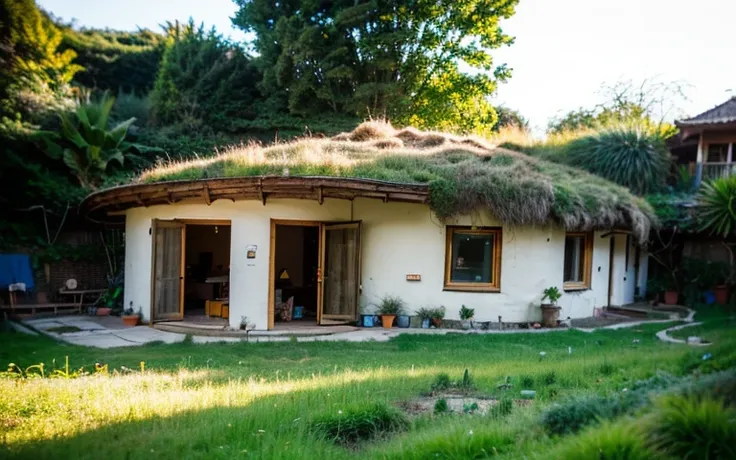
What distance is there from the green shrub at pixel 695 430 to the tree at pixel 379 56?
2198 cm

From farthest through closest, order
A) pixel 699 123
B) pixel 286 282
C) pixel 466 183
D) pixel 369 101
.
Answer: pixel 369 101 → pixel 699 123 → pixel 286 282 → pixel 466 183

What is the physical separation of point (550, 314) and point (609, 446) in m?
9.98

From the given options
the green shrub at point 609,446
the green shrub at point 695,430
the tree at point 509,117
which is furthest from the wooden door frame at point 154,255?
the tree at point 509,117

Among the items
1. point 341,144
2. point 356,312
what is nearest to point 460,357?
point 356,312

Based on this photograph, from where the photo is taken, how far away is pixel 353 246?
12.3 meters

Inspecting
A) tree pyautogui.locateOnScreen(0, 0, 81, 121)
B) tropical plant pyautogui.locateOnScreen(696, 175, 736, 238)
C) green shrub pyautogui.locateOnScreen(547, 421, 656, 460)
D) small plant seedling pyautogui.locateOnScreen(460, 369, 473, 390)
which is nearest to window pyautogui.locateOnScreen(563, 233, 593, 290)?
tropical plant pyautogui.locateOnScreen(696, 175, 736, 238)

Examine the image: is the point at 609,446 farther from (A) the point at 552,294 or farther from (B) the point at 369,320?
(A) the point at 552,294

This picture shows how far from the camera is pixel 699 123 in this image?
18.5 metres

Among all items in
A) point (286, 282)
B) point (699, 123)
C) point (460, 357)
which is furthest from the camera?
point (699, 123)

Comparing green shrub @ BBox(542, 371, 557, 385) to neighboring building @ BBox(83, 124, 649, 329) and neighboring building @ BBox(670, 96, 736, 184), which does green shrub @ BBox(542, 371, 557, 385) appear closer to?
neighboring building @ BBox(83, 124, 649, 329)

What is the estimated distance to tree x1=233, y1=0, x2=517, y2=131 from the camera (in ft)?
79.8

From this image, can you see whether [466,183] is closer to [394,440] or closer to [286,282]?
[286,282]

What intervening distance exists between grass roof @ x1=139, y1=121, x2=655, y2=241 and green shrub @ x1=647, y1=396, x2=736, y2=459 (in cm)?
897

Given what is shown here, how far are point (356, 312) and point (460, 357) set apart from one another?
146 inches
